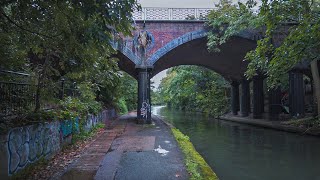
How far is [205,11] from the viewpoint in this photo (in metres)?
19.7

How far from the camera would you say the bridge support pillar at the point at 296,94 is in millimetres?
21172

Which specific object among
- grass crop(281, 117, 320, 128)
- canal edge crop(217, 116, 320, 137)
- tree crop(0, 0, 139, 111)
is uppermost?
tree crop(0, 0, 139, 111)

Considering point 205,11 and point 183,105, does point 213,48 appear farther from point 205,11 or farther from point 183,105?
point 183,105

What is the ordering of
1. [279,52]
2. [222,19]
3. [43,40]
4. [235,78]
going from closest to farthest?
[43,40] → [279,52] → [222,19] → [235,78]

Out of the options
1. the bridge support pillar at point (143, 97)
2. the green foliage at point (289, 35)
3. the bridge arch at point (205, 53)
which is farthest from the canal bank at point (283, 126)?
the bridge support pillar at point (143, 97)

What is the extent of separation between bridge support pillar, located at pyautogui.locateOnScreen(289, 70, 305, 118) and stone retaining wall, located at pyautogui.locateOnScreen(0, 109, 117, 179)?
16717 millimetres

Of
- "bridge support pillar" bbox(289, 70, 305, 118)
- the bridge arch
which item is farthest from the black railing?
"bridge support pillar" bbox(289, 70, 305, 118)

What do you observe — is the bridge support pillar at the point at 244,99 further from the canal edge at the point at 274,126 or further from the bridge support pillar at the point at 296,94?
the bridge support pillar at the point at 296,94

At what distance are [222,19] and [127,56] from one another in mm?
6078

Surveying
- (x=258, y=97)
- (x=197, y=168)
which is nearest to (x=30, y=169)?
(x=197, y=168)

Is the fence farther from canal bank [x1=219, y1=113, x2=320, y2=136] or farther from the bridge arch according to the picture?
canal bank [x1=219, y1=113, x2=320, y2=136]

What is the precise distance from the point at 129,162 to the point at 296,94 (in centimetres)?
1689

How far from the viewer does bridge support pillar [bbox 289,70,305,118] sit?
21.2 metres

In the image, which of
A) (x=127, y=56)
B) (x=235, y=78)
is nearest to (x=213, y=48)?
(x=127, y=56)
